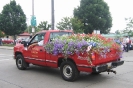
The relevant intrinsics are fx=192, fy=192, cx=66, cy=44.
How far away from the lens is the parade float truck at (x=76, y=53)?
6.25 meters

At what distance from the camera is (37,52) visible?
26.5 ft

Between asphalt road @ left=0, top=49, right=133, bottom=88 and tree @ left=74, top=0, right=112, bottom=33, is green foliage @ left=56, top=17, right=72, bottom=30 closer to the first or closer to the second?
tree @ left=74, top=0, right=112, bottom=33

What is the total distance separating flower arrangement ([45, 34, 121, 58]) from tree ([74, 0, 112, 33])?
34474 millimetres

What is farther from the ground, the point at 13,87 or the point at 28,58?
the point at 28,58

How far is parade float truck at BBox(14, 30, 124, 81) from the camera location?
625 cm

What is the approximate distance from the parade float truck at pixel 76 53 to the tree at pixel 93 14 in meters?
33.7

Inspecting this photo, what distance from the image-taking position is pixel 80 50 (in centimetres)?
630

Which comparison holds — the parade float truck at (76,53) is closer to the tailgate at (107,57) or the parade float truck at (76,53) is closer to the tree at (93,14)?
the tailgate at (107,57)

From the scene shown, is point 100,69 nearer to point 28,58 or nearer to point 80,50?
point 80,50

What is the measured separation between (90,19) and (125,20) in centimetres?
744

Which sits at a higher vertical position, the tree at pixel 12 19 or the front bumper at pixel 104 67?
the tree at pixel 12 19

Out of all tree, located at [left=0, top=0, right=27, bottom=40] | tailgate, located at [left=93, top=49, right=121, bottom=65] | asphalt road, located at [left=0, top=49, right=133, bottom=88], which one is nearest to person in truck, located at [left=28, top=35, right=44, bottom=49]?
asphalt road, located at [left=0, top=49, right=133, bottom=88]

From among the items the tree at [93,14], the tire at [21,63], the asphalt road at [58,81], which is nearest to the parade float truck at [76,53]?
the asphalt road at [58,81]

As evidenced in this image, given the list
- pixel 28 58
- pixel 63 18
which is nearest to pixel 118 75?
pixel 28 58
